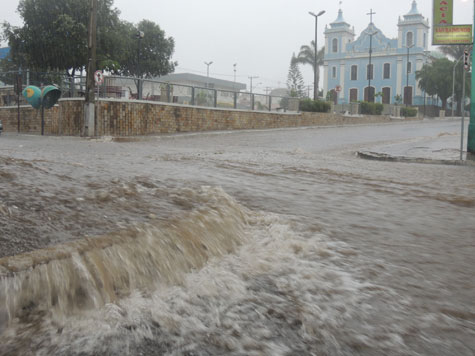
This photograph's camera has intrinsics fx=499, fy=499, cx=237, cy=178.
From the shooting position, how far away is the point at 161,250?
291 cm

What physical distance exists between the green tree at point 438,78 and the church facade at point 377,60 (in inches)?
89.0

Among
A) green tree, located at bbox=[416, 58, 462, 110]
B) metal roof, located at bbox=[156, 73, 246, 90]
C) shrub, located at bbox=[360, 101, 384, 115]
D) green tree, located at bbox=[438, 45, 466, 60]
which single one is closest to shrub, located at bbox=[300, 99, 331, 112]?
shrub, located at bbox=[360, 101, 384, 115]

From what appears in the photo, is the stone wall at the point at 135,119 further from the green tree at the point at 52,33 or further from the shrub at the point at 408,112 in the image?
the shrub at the point at 408,112

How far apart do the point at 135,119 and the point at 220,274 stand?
19449 millimetres

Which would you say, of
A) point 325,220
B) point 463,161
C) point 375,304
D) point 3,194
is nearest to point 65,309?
point 375,304

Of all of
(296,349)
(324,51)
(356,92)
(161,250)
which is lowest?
(296,349)

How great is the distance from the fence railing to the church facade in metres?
39.4

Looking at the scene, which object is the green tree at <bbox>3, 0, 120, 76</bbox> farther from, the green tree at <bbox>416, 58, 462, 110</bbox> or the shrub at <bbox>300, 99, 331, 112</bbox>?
the green tree at <bbox>416, 58, 462, 110</bbox>

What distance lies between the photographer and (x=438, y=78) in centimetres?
6250

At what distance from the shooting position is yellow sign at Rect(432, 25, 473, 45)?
11.3 m

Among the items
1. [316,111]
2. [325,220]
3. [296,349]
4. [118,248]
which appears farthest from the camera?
[316,111]

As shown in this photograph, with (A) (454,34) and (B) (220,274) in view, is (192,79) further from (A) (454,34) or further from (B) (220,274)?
(B) (220,274)

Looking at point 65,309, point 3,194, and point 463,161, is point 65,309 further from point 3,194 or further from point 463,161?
point 463,161

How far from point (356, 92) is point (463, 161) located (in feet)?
213
